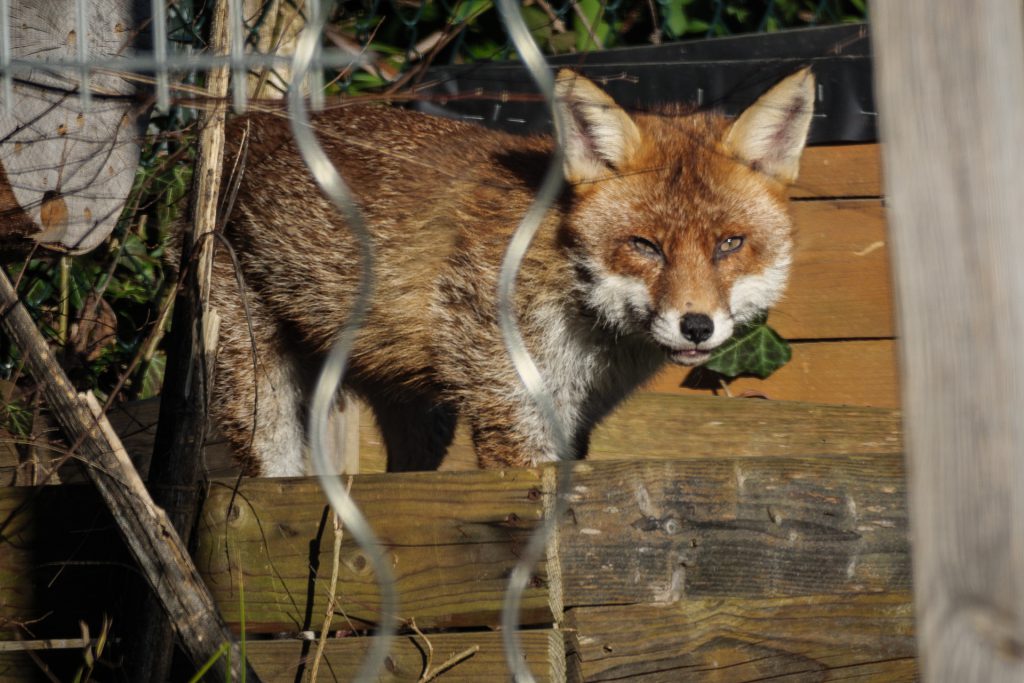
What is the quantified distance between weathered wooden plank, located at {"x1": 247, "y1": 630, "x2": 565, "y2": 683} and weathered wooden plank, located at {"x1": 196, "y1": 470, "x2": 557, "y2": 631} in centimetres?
4

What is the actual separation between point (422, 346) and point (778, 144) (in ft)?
4.83

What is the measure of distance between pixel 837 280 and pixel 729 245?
1558 mm

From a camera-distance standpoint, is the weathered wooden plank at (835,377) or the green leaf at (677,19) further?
the green leaf at (677,19)

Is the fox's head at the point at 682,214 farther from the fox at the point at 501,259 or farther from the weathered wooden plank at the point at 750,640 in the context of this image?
the weathered wooden plank at the point at 750,640

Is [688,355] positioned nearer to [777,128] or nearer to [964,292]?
[777,128]

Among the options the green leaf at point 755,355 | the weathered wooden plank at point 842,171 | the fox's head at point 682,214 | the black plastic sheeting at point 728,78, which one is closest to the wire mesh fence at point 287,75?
the black plastic sheeting at point 728,78

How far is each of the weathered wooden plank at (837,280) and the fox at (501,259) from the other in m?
1.14

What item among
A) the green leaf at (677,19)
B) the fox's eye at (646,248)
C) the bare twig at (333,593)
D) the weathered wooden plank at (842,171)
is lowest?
the bare twig at (333,593)

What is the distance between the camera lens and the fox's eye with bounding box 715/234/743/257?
12.5 feet

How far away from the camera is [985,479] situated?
124 cm

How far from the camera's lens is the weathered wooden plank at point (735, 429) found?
4344 millimetres

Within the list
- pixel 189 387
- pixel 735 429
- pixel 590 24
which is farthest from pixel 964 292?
pixel 590 24

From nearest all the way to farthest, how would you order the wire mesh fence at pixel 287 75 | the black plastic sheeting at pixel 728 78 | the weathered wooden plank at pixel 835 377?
the wire mesh fence at pixel 287 75, the black plastic sheeting at pixel 728 78, the weathered wooden plank at pixel 835 377

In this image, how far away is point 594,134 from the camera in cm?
382
